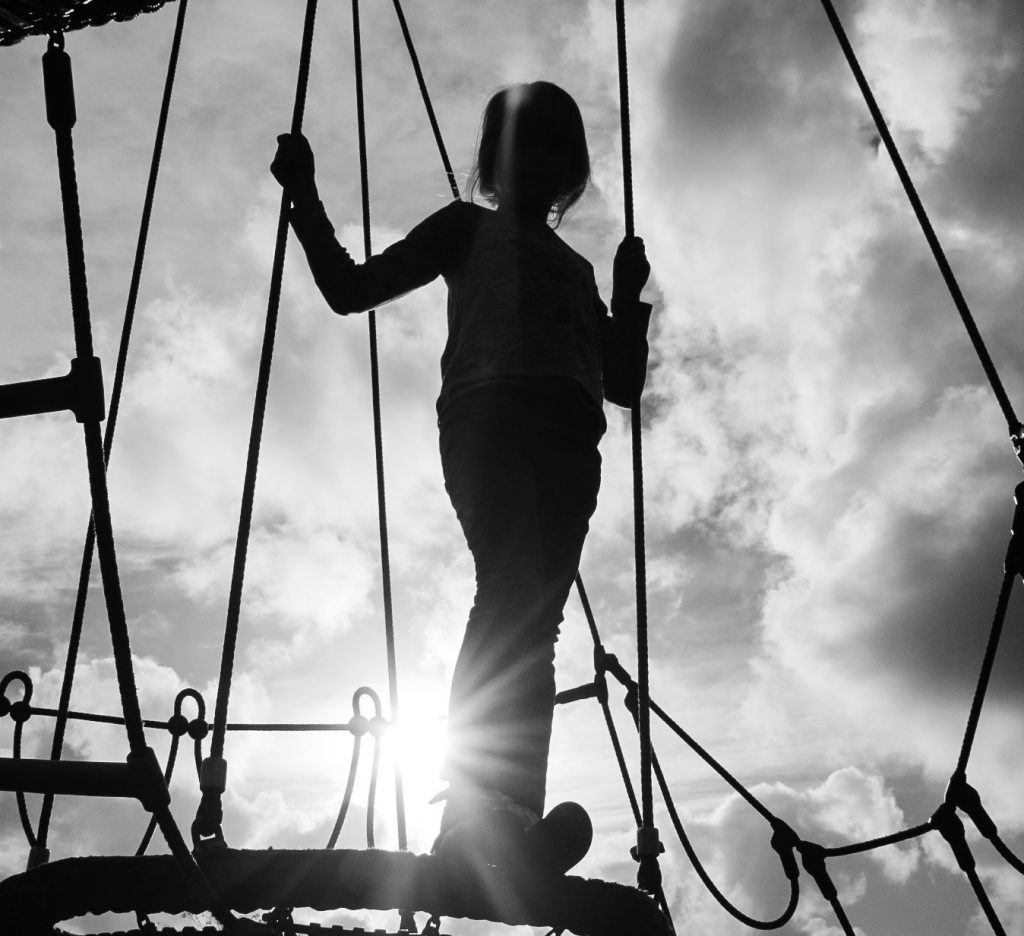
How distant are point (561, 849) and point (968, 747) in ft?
5.27

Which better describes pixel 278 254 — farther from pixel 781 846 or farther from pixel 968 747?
pixel 781 846

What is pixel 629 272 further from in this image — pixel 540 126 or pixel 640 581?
pixel 640 581

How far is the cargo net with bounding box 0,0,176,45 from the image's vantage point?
2631 mm

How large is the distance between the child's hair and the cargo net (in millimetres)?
966

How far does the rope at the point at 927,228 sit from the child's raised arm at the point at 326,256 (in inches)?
60.4

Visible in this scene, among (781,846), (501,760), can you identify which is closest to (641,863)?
(501,760)

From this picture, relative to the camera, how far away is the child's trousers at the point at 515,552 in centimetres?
175

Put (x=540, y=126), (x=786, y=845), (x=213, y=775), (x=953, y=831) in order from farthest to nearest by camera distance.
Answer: (x=786, y=845)
(x=953, y=831)
(x=540, y=126)
(x=213, y=775)

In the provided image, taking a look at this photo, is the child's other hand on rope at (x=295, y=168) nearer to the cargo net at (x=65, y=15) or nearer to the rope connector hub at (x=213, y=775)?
the cargo net at (x=65, y=15)

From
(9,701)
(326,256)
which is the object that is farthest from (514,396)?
(9,701)

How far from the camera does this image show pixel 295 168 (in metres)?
2.04

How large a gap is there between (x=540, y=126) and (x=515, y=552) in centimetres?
99

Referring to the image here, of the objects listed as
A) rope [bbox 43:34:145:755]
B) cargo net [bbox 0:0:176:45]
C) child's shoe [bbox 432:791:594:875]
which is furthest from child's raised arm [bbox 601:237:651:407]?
cargo net [bbox 0:0:176:45]

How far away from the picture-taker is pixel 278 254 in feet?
7.07
